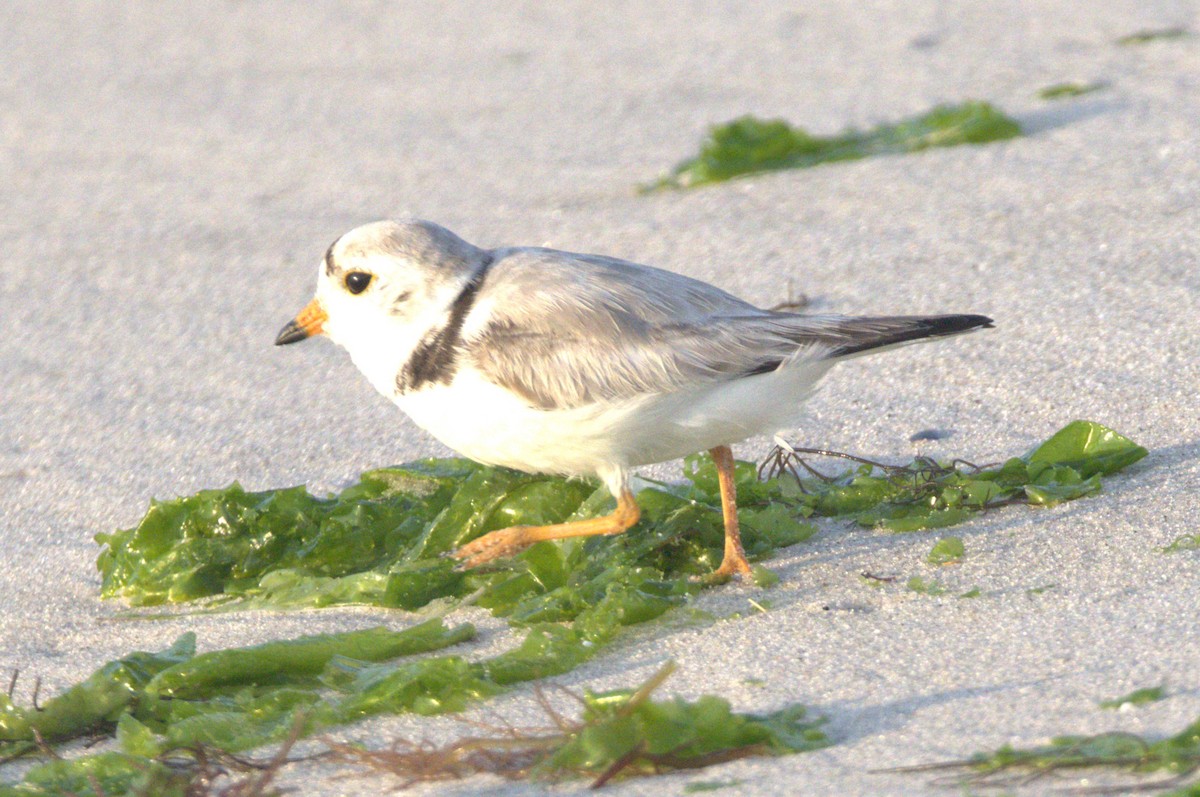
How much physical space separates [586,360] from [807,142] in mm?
3918

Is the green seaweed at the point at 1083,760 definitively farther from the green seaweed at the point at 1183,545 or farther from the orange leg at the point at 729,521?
the orange leg at the point at 729,521

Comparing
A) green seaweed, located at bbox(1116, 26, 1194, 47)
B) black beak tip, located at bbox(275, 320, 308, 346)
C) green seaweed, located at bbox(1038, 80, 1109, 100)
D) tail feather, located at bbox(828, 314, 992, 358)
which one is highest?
green seaweed, located at bbox(1116, 26, 1194, 47)

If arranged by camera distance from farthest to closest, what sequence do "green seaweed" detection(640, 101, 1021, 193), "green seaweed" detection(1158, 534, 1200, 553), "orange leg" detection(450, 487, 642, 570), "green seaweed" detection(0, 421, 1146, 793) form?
"green seaweed" detection(640, 101, 1021, 193)
"orange leg" detection(450, 487, 642, 570)
"green seaweed" detection(1158, 534, 1200, 553)
"green seaweed" detection(0, 421, 1146, 793)

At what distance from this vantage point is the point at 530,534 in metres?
3.96

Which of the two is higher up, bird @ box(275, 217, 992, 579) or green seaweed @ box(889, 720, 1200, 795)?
bird @ box(275, 217, 992, 579)

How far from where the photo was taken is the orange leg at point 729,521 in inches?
154

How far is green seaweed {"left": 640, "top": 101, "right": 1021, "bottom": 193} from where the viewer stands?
23.5ft

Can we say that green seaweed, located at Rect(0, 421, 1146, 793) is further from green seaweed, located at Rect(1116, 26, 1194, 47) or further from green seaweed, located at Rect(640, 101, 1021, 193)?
green seaweed, located at Rect(1116, 26, 1194, 47)

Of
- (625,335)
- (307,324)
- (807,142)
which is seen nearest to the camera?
(625,335)

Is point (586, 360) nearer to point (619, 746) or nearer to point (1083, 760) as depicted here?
point (619, 746)

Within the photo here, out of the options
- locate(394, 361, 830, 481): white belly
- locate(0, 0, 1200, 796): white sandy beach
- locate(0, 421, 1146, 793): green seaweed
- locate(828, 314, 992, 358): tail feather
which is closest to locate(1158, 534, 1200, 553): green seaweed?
locate(0, 0, 1200, 796): white sandy beach

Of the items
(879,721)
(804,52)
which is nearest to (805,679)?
(879,721)

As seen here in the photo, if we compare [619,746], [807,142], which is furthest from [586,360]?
[807,142]

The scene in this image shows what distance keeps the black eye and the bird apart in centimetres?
5
